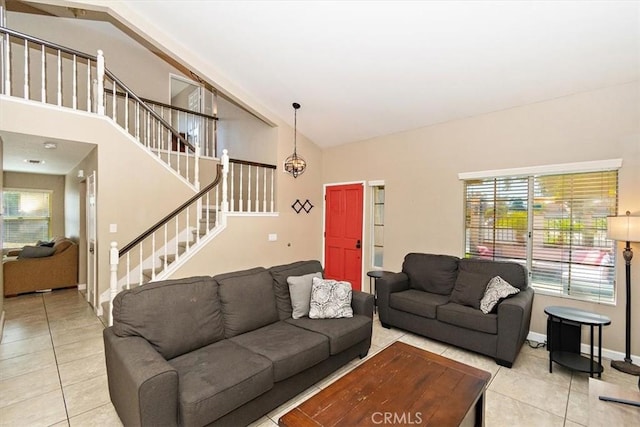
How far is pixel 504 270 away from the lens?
351cm

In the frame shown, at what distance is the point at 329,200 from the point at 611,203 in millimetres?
4152

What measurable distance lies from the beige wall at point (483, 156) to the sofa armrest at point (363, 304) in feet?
6.18

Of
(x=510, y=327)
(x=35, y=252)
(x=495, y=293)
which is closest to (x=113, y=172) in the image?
(x=35, y=252)

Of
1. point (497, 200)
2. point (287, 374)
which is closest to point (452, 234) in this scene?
point (497, 200)

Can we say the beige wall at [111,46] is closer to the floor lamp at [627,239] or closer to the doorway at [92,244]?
the doorway at [92,244]

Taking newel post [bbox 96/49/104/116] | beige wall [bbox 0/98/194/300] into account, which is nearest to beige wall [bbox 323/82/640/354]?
beige wall [bbox 0/98/194/300]

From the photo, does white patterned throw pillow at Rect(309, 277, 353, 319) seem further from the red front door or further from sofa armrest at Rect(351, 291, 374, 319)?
the red front door

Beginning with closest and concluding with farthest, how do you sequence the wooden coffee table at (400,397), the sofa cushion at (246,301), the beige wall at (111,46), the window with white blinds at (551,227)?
1. the wooden coffee table at (400,397)
2. the sofa cushion at (246,301)
3. the window with white blinds at (551,227)
4. the beige wall at (111,46)

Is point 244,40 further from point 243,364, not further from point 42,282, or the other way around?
point 42,282

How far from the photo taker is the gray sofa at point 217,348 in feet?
5.54

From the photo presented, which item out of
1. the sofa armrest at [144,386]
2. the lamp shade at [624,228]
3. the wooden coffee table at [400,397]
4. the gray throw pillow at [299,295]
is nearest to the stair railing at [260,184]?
the gray throw pillow at [299,295]

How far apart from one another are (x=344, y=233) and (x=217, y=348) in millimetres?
3781

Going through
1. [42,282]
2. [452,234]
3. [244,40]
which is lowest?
[42,282]

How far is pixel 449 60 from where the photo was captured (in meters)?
3.31
